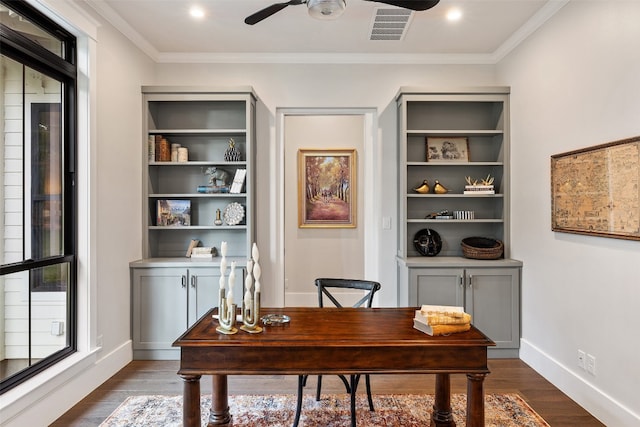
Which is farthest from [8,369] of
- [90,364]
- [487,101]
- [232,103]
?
[487,101]

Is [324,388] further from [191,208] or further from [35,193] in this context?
[35,193]

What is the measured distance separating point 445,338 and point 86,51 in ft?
9.83

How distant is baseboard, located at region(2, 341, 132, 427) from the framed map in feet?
11.5

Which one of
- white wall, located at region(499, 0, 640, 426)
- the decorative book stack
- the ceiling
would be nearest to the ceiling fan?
the ceiling

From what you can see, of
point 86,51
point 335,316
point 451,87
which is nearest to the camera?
point 335,316

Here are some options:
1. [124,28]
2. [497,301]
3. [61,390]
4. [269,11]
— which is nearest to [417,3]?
[269,11]

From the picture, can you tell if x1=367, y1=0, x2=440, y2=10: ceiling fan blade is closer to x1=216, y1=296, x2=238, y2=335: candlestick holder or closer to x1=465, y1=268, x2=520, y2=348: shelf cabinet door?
x1=216, y1=296, x2=238, y2=335: candlestick holder

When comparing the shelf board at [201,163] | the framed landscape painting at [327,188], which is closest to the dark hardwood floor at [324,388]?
the shelf board at [201,163]

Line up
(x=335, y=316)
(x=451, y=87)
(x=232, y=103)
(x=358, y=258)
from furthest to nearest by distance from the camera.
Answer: (x=358, y=258) → (x=232, y=103) → (x=451, y=87) → (x=335, y=316)

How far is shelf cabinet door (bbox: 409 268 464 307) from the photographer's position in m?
3.39

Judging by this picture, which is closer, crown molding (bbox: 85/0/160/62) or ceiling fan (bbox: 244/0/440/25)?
ceiling fan (bbox: 244/0/440/25)

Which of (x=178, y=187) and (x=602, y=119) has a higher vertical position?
(x=602, y=119)

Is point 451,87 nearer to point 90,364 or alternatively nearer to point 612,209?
point 612,209

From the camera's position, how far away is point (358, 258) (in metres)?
5.12
